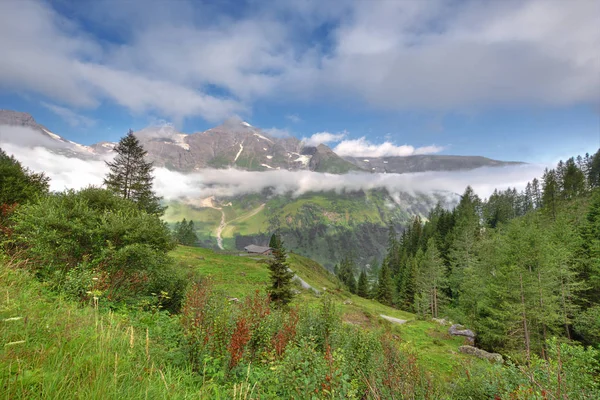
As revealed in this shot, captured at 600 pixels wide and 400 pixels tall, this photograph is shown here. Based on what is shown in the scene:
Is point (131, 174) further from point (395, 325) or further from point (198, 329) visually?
point (395, 325)

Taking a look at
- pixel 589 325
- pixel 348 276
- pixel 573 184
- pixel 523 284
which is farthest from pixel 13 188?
pixel 573 184

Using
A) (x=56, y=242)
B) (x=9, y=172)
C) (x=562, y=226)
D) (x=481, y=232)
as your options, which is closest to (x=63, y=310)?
(x=56, y=242)

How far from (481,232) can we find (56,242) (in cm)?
9190

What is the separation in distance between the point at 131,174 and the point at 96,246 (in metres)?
32.3

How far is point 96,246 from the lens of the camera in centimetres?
1298

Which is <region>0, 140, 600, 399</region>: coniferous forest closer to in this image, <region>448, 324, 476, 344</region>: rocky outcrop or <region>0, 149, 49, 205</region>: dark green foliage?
<region>0, 149, 49, 205</region>: dark green foliage

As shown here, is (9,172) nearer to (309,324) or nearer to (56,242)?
(56,242)

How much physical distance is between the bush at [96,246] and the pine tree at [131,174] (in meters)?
27.0

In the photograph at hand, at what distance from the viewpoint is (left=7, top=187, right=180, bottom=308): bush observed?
11.2 meters

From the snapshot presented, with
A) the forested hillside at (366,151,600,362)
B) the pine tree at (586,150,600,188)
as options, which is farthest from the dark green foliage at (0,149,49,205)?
the pine tree at (586,150,600,188)

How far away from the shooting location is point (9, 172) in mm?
22734

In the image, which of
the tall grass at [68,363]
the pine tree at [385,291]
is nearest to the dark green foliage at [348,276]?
the pine tree at [385,291]

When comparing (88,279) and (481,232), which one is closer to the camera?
(88,279)

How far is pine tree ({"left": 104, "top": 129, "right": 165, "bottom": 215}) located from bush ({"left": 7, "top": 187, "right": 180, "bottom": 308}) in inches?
1061
